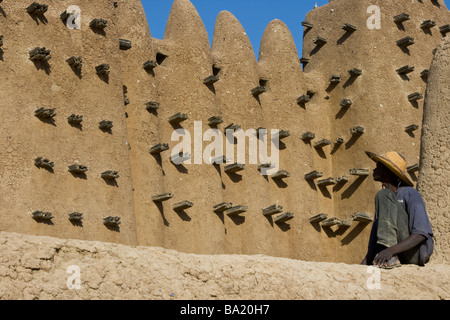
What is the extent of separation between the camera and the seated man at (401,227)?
6938 mm

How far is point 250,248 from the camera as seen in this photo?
13.8m

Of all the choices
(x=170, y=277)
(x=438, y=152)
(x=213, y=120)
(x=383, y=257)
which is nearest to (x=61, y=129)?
(x=213, y=120)

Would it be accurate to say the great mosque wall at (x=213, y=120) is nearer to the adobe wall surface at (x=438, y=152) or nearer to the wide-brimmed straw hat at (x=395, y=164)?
the adobe wall surface at (x=438, y=152)

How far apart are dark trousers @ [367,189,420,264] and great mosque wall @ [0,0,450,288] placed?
55 cm

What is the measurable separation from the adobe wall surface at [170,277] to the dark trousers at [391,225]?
1.24 feet

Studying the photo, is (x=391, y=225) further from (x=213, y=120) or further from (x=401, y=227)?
(x=213, y=120)

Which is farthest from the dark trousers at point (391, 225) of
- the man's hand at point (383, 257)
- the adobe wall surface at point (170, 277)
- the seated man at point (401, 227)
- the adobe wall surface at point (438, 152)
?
the adobe wall surface at point (438, 152)

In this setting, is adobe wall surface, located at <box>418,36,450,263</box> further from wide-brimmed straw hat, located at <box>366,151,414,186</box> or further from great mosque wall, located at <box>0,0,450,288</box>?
wide-brimmed straw hat, located at <box>366,151,414,186</box>

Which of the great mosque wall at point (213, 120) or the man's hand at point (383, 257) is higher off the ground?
the great mosque wall at point (213, 120)

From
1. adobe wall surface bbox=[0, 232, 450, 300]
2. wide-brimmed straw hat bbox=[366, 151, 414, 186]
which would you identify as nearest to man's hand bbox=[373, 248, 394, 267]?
adobe wall surface bbox=[0, 232, 450, 300]

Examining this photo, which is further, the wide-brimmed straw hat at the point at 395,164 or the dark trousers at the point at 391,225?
the wide-brimmed straw hat at the point at 395,164

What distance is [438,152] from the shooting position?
7980 mm

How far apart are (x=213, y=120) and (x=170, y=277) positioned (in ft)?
26.2

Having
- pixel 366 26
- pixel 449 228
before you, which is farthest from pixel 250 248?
pixel 449 228
